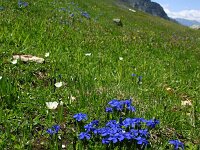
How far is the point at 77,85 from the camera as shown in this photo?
721 centimetres

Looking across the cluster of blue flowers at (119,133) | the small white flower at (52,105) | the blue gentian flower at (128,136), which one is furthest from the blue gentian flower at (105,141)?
the small white flower at (52,105)

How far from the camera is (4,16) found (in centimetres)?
1199

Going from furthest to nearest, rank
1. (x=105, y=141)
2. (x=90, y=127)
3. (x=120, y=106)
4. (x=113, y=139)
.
A: (x=120, y=106), (x=90, y=127), (x=105, y=141), (x=113, y=139)

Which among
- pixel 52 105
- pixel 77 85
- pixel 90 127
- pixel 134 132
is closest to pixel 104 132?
pixel 90 127

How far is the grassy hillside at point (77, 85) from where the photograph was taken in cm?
554

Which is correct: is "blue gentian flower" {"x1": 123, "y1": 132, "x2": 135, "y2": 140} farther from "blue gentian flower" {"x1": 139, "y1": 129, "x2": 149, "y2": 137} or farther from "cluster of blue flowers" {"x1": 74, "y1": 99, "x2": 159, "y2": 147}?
"blue gentian flower" {"x1": 139, "y1": 129, "x2": 149, "y2": 137}

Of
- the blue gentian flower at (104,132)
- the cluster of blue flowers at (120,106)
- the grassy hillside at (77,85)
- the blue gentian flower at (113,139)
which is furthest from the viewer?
the cluster of blue flowers at (120,106)

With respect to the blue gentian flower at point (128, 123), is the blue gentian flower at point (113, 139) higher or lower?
lower

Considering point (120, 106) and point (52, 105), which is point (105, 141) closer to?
point (120, 106)

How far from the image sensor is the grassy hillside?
5539 mm

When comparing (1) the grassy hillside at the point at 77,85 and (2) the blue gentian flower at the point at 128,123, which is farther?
(1) the grassy hillside at the point at 77,85

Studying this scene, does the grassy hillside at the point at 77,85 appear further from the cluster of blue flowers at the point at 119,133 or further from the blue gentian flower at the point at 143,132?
the blue gentian flower at the point at 143,132

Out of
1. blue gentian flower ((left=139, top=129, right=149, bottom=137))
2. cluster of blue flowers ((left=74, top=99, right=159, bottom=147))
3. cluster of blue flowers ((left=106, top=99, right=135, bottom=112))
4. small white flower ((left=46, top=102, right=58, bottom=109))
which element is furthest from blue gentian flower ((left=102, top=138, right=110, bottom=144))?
small white flower ((left=46, top=102, right=58, bottom=109))

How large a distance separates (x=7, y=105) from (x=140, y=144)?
2.36 meters
